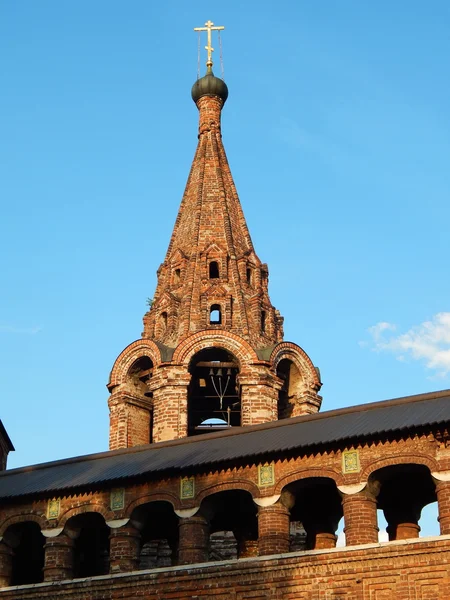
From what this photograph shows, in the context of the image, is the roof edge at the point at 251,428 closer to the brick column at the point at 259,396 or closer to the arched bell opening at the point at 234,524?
the arched bell opening at the point at 234,524

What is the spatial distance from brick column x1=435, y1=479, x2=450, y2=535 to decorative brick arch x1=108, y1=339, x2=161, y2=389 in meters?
11.6

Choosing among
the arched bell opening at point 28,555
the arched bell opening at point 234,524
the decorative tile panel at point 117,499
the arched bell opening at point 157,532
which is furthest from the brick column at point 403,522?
the arched bell opening at point 28,555

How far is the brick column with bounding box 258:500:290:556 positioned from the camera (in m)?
22.3

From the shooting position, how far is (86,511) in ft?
80.3

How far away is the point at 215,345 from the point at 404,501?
8.00m

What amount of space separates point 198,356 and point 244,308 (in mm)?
2189

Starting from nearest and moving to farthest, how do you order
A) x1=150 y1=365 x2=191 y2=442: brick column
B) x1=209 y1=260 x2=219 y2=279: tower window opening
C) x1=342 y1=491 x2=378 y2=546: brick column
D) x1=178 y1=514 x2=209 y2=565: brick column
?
x1=342 y1=491 x2=378 y2=546: brick column → x1=178 y1=514 x2=209 y2=565: brick column → x1=150 y1=365 x2=191 y2=442: brick column → x1=209 y1=260 x2=219 y2=279: tower window opening

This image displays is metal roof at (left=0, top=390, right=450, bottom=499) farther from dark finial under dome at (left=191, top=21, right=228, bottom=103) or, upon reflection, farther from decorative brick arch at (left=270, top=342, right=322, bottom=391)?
dark finial under dome at (left=191, top=21, right=228, bottom=103)

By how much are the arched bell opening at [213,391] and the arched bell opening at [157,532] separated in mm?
3775

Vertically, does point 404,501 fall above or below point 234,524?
below

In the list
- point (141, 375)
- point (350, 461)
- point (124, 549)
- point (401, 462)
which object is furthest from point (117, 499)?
point (141, 375)

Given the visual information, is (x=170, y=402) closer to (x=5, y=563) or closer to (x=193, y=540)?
(x=5, y=563)

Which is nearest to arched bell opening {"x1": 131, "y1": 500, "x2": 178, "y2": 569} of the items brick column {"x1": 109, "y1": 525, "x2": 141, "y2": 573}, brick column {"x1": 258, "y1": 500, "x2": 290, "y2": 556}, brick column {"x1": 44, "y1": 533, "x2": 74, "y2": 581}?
brick column {"x1": 109, "y1": 525, "x2": 141, "y2": 573}

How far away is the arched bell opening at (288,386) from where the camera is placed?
3117 centimetres
